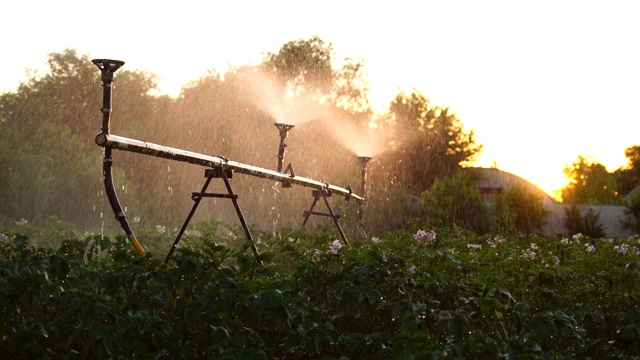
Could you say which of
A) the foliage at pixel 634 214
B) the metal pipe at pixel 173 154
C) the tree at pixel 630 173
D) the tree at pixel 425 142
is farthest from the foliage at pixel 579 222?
the tree at pixel 630 173

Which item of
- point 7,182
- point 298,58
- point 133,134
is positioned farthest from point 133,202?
point 298,58

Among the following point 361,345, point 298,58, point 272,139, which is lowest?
point 361,345

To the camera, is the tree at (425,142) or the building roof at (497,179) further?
the building roof at (497,179)

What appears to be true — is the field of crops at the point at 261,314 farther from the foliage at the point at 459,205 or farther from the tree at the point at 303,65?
the tree at the point at 303,65

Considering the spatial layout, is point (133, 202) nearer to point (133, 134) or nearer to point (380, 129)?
point (133, 134)

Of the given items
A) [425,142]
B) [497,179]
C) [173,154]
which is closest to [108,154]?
[173,154]

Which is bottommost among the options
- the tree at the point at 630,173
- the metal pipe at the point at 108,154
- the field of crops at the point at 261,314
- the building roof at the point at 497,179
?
the field of crops at the point at 261,314

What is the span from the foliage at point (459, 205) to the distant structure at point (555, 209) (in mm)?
1568

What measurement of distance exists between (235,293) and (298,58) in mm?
33625

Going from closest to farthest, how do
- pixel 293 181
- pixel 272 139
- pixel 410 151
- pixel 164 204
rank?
pixel 293 181
pixel 164 204
pixel 272 139
pixel 410 151

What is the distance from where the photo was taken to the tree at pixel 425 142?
35.5m

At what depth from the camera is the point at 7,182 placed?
67.2ft

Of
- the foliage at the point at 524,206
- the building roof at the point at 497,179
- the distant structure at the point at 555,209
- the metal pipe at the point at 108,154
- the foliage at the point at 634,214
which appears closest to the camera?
the metal pipe at the point at 108,154

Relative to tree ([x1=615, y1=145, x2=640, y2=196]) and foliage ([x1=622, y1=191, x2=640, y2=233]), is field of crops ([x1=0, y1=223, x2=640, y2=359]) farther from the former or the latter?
tree ([x1=615, y1=145, x2=640, y2=196])
